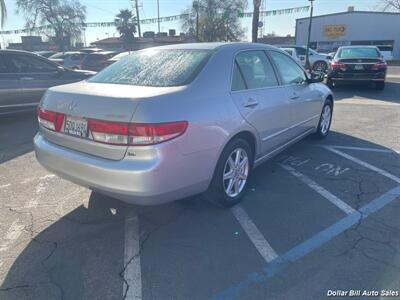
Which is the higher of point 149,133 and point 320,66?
point 149,133

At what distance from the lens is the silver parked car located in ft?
8.53

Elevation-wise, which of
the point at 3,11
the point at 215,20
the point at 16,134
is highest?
the point at 215,20

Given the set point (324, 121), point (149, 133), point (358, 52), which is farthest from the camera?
point (358, 52)

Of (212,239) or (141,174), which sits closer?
(141,174)

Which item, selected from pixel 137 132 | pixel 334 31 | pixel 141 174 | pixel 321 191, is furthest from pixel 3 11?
pixel 334 31

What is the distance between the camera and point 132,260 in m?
2.76

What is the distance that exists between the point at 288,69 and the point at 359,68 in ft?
27.3

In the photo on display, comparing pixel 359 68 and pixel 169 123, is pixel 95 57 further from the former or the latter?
pixel 169 123

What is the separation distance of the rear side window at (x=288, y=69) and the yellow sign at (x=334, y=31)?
44.9 metres

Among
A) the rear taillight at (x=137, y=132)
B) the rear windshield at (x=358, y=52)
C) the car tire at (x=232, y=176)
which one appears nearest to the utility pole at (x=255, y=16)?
the rear windshield at (x=358, y=52)

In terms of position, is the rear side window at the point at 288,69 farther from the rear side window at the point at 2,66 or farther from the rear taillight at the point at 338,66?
the rear taillight at the point at 338,66

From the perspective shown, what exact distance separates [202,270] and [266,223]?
922 mm

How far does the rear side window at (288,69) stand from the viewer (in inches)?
172

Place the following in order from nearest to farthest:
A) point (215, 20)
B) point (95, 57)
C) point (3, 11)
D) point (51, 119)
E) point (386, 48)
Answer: point (51, 119) < point (3, 11) < point (95, 57) < point (386, 48) < point (215, 20)
